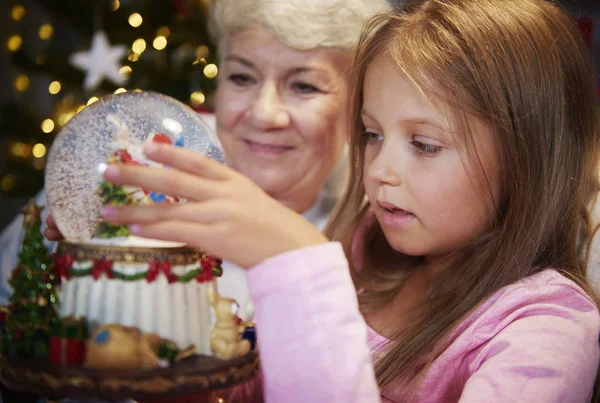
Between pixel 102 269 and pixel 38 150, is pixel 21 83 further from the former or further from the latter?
pixel 102 269

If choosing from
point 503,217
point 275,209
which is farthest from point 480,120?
point 275,209

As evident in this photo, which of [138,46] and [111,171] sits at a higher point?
[111,171]

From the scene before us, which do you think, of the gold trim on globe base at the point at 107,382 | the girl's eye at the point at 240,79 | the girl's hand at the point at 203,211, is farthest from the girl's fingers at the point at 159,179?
the girl's eye at the point at 240,79

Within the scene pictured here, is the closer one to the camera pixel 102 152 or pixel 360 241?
pixel 102 152

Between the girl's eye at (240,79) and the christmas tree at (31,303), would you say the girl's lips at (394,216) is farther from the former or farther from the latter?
the girl's eye at (240,79)

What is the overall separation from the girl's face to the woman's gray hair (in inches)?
20.9

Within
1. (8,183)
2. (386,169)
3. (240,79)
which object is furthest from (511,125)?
(8,183)

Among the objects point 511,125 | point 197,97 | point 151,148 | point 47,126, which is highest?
point 151,148

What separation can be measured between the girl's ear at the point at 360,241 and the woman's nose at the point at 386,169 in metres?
0.42

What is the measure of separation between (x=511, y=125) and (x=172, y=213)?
2.05 feet

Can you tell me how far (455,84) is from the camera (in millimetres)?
1090

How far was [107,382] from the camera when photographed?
0.75 meters

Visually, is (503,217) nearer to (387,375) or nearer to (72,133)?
(387,375)

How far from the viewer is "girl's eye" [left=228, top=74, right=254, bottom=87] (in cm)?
176
